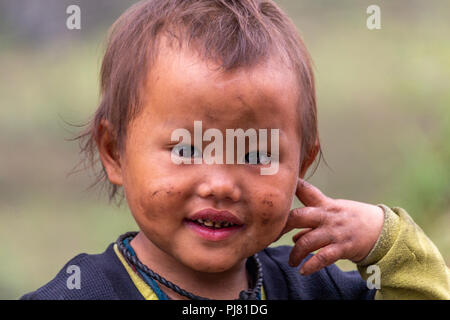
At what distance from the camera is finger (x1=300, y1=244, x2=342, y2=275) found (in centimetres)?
189

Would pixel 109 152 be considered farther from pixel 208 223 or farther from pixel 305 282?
pixel 305 282

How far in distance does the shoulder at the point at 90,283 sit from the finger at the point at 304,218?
452 millimetres

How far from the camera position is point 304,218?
1.90m

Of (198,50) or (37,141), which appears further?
(37,141)

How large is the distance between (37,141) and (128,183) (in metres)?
2.59

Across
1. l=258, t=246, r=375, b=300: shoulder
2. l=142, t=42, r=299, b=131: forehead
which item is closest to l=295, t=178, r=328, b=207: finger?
l=258, t=246, r=375, b=300: shoulder

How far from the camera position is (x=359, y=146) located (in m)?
4.29

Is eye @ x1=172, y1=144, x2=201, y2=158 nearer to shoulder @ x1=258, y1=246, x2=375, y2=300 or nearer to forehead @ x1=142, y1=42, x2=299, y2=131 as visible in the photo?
forehead @ x1=142, y1=42, x2=299, y2=131

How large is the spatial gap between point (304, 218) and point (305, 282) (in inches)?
10.9

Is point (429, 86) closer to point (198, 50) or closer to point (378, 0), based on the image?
point (378, 0)

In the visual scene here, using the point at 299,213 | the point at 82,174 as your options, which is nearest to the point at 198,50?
the point at 299,213

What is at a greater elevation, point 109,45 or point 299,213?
point 109,45

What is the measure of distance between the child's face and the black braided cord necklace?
0.10 m
